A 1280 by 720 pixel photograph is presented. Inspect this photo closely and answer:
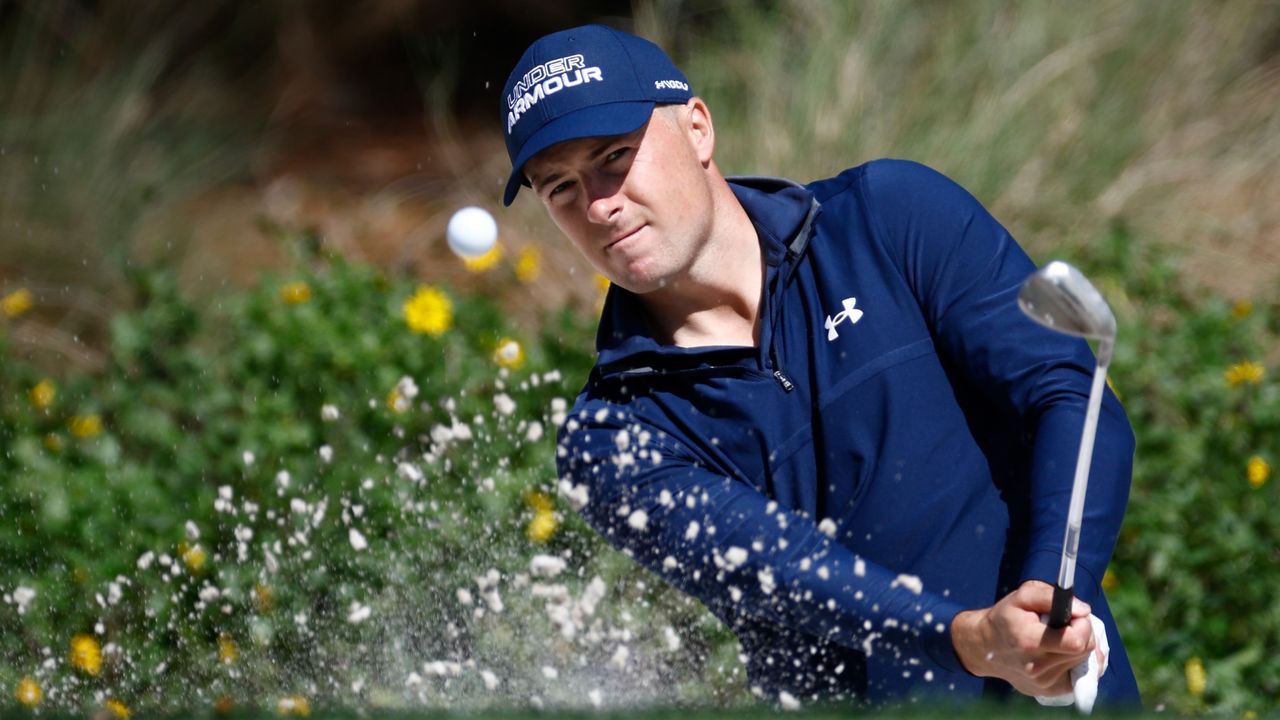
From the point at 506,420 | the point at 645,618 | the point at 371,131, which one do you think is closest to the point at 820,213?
the point at 645,618

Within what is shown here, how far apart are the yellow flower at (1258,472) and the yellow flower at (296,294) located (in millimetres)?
2644

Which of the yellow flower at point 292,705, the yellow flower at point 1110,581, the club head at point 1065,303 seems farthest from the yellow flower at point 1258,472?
the yellow flower at point 292,705

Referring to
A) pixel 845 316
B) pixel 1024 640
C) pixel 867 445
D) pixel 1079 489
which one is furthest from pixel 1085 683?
pixel 845 316

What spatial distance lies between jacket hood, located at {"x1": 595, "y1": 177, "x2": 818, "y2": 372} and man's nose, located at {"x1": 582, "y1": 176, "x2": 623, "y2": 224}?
18cm

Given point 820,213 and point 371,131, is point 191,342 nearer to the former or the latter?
point 820,213

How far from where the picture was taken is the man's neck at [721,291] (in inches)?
91.3

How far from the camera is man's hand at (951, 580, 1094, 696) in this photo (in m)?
1.92

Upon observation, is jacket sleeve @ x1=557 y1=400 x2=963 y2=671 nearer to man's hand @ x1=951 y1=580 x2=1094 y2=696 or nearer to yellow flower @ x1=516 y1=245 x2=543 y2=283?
man's hand @ x1=951 y1=580 x2=1094 y2=696

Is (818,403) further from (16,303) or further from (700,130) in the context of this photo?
(16,303)

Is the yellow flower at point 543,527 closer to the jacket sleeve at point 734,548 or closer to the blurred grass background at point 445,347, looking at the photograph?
the blurred grass background at point 445,347

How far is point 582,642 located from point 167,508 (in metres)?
1.21

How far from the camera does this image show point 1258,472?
3.62 metres

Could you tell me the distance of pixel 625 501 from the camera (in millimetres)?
2215

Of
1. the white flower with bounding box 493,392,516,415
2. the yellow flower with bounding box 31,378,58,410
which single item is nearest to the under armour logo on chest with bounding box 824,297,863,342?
the white flower with bounding box 493,392,516,415
